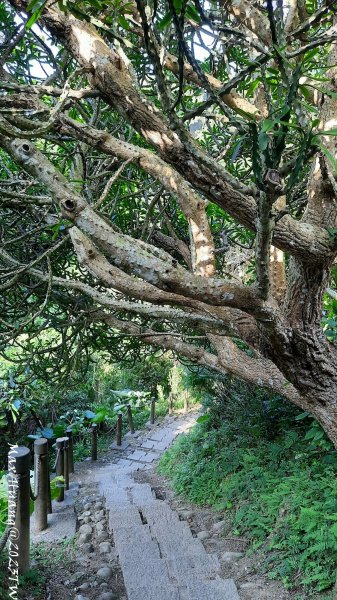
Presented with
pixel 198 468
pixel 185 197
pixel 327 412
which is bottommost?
pixel 198 468

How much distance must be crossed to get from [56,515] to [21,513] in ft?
5.63

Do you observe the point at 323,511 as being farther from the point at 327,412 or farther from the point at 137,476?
the point at 137,476

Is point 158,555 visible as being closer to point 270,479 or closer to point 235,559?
point 235,559

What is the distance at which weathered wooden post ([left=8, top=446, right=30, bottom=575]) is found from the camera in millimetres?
3027

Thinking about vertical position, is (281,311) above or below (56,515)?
above

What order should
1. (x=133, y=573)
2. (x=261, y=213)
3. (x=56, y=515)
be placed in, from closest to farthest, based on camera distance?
(x=261, y=213) → (x=133, y=573) → (x=56, y=515)

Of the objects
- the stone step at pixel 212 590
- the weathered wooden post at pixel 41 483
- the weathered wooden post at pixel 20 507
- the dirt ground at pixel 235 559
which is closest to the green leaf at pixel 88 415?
the dirt ground at pixel 235 559

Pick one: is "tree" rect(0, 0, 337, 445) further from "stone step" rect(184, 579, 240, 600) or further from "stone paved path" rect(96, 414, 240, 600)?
"stone paved path" rect(96, 414, 240, 600)

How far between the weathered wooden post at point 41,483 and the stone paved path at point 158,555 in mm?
702

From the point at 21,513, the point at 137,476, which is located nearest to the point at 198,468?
the point at 137,476

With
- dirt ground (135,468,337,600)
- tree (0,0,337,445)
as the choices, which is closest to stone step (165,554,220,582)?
dirt ground (135,468,337,600)

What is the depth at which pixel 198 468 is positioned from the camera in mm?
6289

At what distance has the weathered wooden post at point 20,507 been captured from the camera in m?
3.03

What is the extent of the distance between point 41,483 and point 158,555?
1276mm
